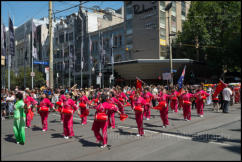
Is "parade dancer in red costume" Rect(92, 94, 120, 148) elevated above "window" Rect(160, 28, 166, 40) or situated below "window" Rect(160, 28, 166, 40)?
below

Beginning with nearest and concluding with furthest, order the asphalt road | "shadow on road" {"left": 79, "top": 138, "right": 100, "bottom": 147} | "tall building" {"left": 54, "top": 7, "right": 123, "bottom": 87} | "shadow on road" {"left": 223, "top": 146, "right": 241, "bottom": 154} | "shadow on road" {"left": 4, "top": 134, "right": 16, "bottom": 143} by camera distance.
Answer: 1. "shadow on road" {"left": 223, "top": 146, "right": 241, "bottom": 154}
2. the asphalt road
3. "shadow on road" {"left": 79, "top": 138, "right": 100, "bottom": 147}
4. "shadow on road" {"left": 4, "top": 134, "right": 16, "bottom": 143}
5. "tall building" {"left": 54, "top": 7, "right": 123, "bottom": 87}

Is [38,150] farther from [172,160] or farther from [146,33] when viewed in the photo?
[146,33]

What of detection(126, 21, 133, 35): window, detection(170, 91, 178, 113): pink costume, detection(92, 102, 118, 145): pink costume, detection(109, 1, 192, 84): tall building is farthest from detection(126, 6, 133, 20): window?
detection(92, 102, 118, 145): pink costume

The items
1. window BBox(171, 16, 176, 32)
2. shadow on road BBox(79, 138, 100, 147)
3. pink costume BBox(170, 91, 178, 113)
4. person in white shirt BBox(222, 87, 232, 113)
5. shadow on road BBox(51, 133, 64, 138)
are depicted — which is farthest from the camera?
window BBox(171, 16, 176, 32)

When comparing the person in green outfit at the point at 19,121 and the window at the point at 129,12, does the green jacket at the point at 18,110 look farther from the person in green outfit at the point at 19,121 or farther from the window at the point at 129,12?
the window at the point at 129,12

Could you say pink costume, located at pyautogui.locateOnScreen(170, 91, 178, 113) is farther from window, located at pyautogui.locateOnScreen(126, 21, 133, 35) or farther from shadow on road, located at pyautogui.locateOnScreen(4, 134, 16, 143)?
window, located at pyautogui.locateOnScreen(126, 21, 133, 35)

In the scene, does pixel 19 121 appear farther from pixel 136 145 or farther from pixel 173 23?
pixel 173 23

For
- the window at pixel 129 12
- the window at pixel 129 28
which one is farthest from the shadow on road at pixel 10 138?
the window at pixel 129 12

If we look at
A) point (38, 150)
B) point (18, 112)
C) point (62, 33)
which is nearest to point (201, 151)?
point (38, 150)

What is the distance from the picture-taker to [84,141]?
25.2 feet

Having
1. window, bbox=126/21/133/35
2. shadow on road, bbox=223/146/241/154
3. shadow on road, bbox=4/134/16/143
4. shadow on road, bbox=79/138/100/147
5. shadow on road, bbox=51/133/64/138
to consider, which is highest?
window, bbox=126/21/133/35

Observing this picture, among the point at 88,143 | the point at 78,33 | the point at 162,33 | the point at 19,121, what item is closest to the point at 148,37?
the point at 162,33

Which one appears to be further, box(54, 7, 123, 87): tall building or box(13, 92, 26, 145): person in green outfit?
box(54, 7, 123, 87): tall building

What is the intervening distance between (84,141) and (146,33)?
3144 cm
